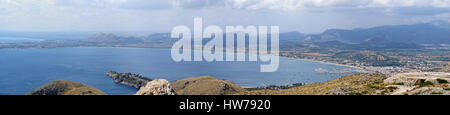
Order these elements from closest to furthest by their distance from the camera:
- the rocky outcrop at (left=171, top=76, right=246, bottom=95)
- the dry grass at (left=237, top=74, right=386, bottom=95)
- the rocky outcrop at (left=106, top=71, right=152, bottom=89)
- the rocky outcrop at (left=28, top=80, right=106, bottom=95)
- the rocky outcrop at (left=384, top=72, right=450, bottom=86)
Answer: the rocky outcrop at (left=384, top=72, right=450, bottom=86)
the dry grass at (left=237, top=74, right=386, bottom=95)
the rocky outcrop at (left=28, top=80, right=106, bottom=95)
the rocky outcrop at (left=171, top=76, right=246, bottom=95)
the rocky outcrop at (left=106, top=71, right=152, bottom=89)

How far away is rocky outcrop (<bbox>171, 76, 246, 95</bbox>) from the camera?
196 feet

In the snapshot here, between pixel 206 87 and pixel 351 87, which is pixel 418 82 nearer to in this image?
pixel 351 87

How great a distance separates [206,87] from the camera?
6331cm

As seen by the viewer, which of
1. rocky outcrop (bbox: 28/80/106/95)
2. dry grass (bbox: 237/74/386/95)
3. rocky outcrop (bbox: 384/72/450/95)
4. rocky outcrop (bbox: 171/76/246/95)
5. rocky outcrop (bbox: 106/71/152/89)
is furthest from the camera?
rocky outcrop (bbox: 106/71/152/89)

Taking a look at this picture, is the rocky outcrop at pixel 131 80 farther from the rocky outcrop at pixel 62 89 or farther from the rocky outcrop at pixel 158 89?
the rocky outcrop at pixel 158 89

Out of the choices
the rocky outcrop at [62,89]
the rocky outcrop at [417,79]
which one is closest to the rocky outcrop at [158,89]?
the rocky outcrop at [417,79]

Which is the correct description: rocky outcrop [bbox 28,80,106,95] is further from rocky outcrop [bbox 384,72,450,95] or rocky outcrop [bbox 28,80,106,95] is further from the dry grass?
rocky outcrop [bbox 384,72,450,95]

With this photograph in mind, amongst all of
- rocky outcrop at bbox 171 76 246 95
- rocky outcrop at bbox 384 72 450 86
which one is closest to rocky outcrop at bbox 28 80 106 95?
rocky outcrop at bbox 171 76 246 95
